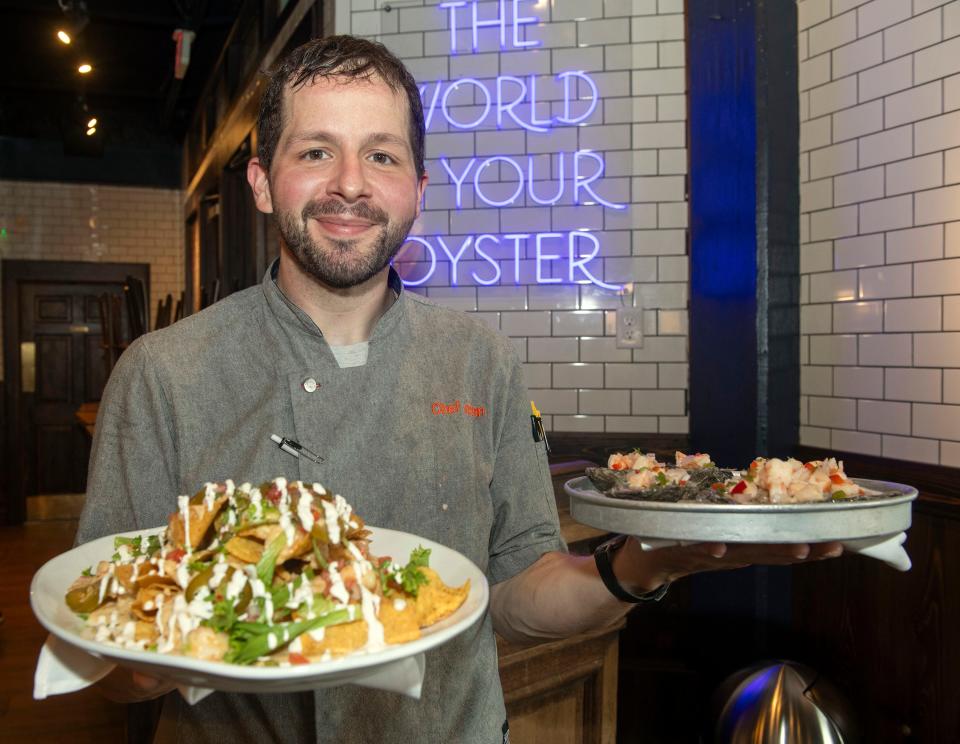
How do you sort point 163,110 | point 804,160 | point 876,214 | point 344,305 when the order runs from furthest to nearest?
point 163,110
point 804,160
point 876,214
point 344,305

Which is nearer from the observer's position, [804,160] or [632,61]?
[804,160]

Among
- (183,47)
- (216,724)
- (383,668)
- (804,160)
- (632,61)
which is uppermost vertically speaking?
(183,47)

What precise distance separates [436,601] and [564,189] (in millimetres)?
3130

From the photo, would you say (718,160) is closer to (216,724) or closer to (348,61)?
(348,61)

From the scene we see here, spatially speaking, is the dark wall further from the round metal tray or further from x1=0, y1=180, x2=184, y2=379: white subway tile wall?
the round metal tray

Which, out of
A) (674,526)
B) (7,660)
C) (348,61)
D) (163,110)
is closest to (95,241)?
(163,110)

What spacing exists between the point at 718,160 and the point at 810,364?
92cm

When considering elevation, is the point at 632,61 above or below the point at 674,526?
above

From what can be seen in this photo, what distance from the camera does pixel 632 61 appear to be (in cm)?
392

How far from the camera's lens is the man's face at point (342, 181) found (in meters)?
1.55

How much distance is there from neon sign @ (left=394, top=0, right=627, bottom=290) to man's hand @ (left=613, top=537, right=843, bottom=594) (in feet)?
8.57

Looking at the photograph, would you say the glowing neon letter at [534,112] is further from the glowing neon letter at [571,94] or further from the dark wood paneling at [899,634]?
the dark wood paneling at [899,634]

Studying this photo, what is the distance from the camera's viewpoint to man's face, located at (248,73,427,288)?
155 cm

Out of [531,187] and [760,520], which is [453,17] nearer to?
[531,187]
